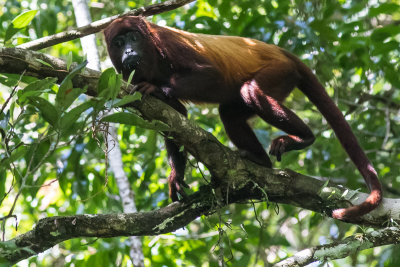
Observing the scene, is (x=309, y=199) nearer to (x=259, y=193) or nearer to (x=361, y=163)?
(x=259, y=193)

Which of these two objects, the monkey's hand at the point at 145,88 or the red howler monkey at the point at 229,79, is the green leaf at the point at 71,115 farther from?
the red howler monkey at the point at 229,79

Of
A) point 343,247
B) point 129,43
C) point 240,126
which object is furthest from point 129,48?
point 343,247

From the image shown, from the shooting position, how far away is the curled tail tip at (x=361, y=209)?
12.5 feet

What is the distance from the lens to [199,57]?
4.79 m

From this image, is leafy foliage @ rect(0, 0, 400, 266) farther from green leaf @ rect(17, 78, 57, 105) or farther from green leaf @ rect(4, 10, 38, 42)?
green leaf @ rect(17, 78, 57, 105)

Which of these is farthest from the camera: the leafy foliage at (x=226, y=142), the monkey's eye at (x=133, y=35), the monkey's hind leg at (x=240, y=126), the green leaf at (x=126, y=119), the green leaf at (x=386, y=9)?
the leafy foliage at (x=226, y=142)

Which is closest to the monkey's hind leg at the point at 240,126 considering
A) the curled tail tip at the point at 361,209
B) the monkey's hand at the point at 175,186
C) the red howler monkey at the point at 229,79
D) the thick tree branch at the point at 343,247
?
the red howler monkey at the point at 229,79

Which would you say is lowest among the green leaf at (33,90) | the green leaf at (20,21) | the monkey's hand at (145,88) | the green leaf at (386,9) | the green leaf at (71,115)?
the green leaf at (386,9)

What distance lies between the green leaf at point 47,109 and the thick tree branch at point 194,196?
21.9 inches

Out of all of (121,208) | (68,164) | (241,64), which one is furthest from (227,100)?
(68,164)

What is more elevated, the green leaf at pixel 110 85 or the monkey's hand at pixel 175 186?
the green leaf at pixel 110 85

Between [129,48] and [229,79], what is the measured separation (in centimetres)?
105

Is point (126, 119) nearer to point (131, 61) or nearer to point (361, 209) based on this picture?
point (131, 61)

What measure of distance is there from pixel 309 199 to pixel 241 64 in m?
1.68
